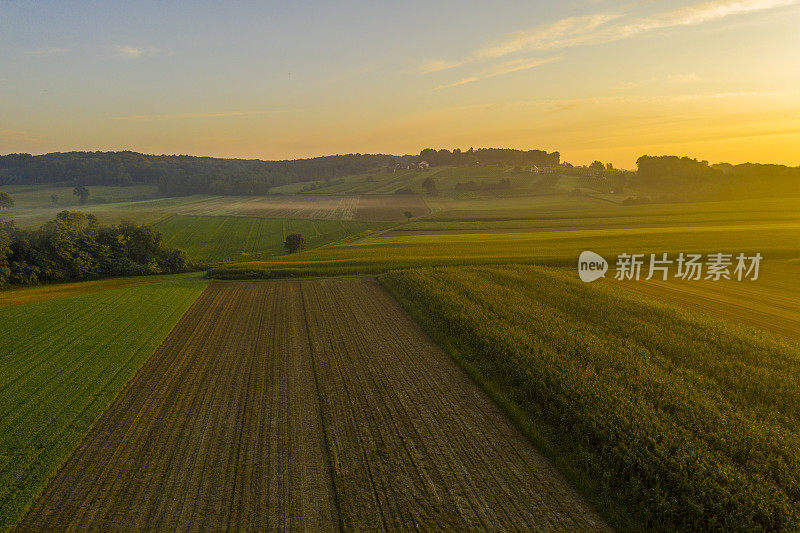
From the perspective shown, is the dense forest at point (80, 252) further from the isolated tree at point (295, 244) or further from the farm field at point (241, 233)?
the isolated tree at point (295, 244)

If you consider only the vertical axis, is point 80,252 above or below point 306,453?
above

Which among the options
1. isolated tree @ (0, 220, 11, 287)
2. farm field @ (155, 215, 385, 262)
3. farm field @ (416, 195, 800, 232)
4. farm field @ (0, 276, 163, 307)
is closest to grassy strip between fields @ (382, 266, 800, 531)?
farm field @ (0, 276, 163, 307)

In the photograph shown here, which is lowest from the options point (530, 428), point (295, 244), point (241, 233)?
point (530, 428)

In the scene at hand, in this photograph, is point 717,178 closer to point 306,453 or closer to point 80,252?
point 306,453

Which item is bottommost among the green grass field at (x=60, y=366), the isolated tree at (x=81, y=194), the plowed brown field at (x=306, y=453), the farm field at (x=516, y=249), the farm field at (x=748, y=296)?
the plowed brown field at (x=306, y=453)

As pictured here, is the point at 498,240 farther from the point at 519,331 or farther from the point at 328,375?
the point at 328,375

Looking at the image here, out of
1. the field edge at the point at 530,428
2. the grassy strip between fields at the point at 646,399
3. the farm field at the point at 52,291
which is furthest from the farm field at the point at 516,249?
the field edge at the point at 530,428

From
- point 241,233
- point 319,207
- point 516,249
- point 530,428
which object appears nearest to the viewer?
point 530,428

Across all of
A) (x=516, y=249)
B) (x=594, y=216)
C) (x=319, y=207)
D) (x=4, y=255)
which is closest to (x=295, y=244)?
(x=4, y=255)
